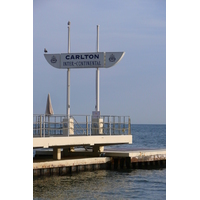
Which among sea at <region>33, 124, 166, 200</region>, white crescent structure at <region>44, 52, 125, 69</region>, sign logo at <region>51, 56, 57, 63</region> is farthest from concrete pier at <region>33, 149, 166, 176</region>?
sign logo at <region>51, 56, 57, 63</region>

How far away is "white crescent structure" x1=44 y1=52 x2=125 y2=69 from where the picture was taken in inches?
794

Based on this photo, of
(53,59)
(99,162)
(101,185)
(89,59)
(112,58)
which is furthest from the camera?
(53,59)

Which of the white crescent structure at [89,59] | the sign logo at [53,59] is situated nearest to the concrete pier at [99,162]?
the white crescent structure at [89,59]

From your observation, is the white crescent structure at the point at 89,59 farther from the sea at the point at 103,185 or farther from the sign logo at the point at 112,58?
the sea at the point at 103,185

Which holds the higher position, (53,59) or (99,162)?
(53,59)

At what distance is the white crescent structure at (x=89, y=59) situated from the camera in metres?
20.2

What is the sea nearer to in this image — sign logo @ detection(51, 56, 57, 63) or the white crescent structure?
the white crescent structure

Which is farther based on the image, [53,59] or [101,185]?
[53,59]

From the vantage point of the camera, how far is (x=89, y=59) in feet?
66.4

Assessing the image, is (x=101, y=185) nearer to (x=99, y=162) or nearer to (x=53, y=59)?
(x=99, y=162)

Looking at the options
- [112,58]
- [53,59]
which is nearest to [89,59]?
[112,58]
